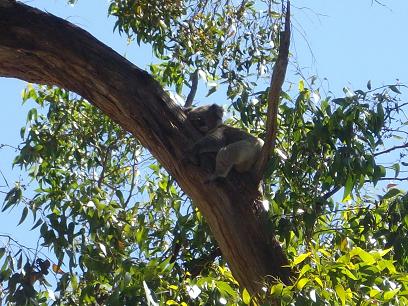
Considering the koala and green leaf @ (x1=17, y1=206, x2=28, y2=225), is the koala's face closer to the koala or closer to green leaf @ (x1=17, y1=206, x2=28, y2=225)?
the koala

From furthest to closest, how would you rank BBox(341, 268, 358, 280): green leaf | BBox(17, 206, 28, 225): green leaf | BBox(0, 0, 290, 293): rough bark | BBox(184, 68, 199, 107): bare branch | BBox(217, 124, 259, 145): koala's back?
BBox(184, 68, 199, 107): bare branch
BBox(217, 124, 259, 145): koala's back
BBox(17, 206, 28, 225): green leaf
BBox(0, 0, 290, 293): rough bark
BBox(341, 268, 358, 280): green leaf

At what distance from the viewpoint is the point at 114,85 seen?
650 centimetres

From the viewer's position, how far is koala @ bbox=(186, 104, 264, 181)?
6.37 meters

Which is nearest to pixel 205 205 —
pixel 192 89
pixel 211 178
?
pixel 211 178

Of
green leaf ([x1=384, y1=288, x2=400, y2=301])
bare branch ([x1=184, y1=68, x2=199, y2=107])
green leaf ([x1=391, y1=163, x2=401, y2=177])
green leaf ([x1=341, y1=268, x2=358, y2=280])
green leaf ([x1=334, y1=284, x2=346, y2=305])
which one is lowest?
green leaf ([x1=384, y1=288, x2=400, y2=301])

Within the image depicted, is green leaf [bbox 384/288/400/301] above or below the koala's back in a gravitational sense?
below

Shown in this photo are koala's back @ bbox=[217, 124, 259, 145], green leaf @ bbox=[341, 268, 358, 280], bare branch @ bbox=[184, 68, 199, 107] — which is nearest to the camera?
green leaf @ bbox=[341, 268, 358, 280]

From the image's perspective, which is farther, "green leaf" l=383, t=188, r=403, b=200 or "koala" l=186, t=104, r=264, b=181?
"koala" l=186, t=104, r=264, b=181

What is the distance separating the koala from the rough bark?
0.09m

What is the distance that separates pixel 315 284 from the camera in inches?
184

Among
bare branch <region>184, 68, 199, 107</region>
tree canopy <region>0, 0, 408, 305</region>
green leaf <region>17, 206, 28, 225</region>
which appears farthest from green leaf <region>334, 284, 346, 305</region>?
bare branch <region>184, 68, 199, 107</region>

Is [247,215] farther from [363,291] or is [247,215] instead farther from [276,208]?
[363,291]

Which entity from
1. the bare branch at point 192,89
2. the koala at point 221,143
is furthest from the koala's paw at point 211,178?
the bare branch at point 192,89

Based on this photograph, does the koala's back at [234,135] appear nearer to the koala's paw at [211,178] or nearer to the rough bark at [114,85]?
the rough bark at [114,85]
